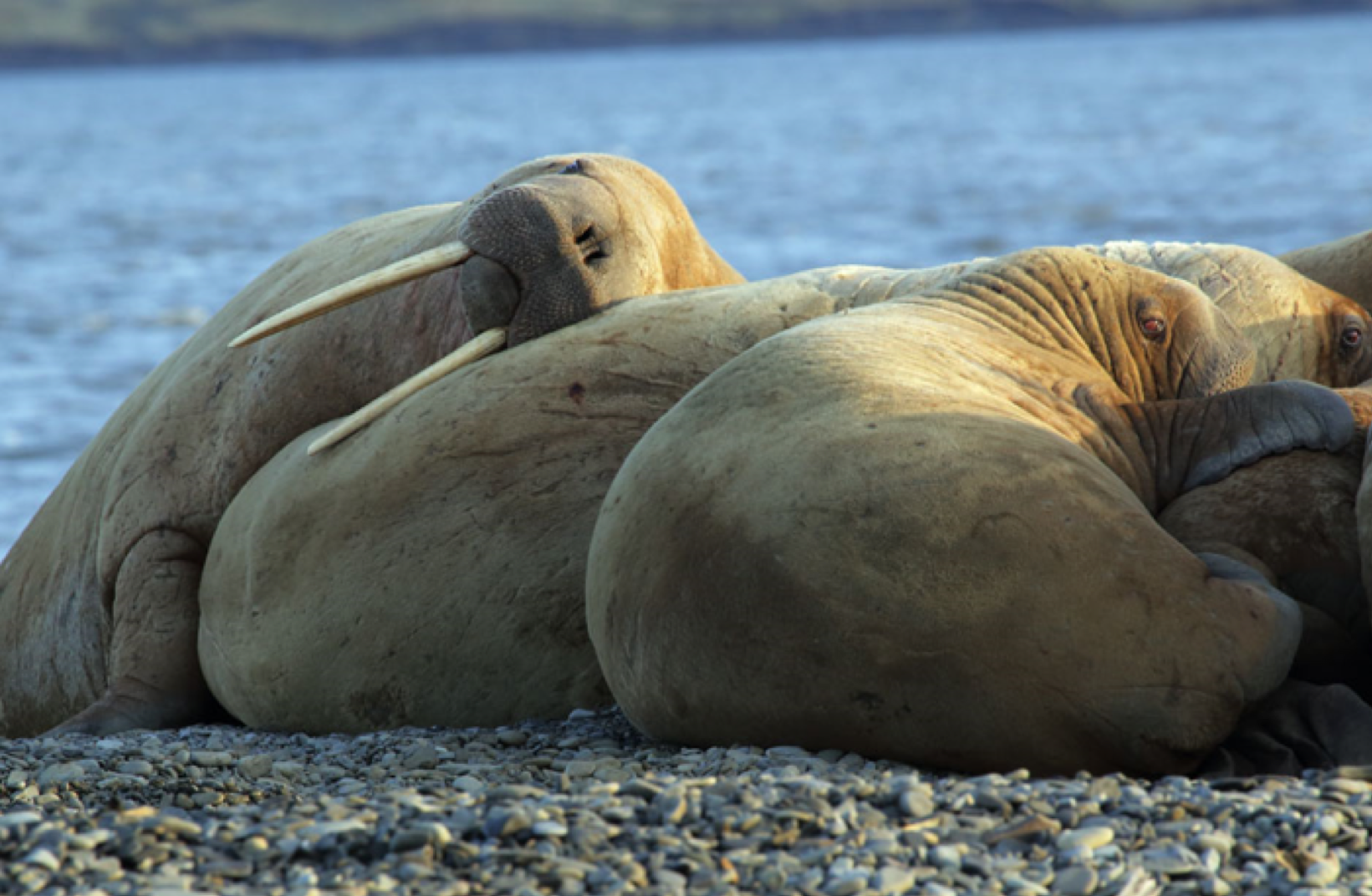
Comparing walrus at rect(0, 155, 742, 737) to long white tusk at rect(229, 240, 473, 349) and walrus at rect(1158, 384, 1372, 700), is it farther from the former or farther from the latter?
walrus at rect(1158, 384, 1372, 700)

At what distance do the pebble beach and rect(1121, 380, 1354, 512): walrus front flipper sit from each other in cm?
108

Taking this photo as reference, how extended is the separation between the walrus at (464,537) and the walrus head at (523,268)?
80 millimetres

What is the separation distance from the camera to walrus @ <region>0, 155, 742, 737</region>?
566 cm

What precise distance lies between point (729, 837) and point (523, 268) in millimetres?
2568

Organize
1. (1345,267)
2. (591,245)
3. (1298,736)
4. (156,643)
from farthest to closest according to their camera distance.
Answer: (1345,267) < (156,643) < (591,245) < (1298,736)

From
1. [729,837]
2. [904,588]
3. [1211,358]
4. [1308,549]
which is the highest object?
[1211,358]

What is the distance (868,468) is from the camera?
411 cm

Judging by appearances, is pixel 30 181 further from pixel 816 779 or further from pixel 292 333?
pixel 816 779

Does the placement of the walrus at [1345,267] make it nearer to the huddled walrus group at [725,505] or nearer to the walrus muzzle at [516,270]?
the huddled walrus group at [725,505]

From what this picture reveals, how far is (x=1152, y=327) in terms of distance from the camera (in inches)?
206

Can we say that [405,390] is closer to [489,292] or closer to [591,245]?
[489,292]

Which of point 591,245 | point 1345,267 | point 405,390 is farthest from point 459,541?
point 1345,267

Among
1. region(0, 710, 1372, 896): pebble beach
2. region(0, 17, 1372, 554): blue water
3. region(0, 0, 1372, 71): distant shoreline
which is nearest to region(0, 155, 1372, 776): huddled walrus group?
region(0, 710, 1372, 896): pebble beach

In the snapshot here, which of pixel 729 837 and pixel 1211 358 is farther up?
pixel 1211 358
